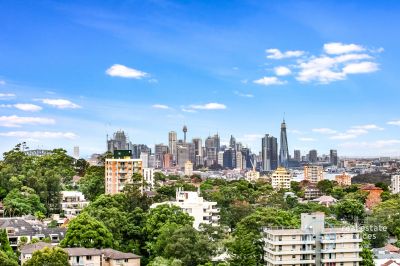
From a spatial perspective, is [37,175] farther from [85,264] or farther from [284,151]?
[284,151]

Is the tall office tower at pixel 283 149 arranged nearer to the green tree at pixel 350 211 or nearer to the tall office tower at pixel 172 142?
the tall office tower at pixel 172 142

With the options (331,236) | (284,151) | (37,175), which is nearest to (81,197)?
(37,175)

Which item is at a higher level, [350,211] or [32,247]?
[350,211]

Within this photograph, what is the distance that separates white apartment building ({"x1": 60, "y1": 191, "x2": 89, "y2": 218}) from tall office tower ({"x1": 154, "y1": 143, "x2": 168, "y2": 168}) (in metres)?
115

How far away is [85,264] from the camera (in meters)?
24.9

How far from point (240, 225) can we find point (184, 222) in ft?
9.32

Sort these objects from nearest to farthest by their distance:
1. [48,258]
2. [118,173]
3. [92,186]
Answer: [48,258] < [118,173] < [92,186]

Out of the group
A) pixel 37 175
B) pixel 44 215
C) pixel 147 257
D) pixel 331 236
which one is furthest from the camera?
pixel 37 175

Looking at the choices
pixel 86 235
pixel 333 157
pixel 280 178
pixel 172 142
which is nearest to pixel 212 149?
pixel 172 142

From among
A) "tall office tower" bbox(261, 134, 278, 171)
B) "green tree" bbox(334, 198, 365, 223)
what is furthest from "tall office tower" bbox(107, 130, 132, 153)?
"tall office tower" bbox(261, 134, 278, 171)

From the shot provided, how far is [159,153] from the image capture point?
550ft

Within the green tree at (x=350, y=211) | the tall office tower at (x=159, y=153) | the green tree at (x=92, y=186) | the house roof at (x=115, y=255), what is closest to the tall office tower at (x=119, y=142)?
the green tree at (x=92, y=186)

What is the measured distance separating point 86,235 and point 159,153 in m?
141

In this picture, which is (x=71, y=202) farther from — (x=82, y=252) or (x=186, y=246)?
(x=186, y=246)
